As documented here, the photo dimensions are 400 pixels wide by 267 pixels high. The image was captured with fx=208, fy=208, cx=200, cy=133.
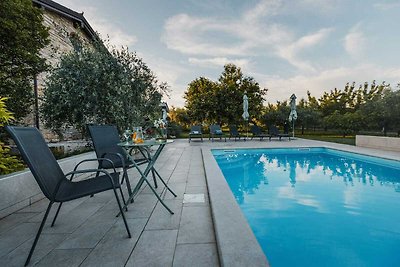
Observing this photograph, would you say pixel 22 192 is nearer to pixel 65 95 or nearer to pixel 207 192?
pixel 207 192

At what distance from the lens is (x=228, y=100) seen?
750 inches

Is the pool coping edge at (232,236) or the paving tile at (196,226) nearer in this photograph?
the pool coping edge at (232,236)

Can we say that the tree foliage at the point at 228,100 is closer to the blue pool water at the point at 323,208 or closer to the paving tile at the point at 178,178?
the blue pool water at the point at 323,208

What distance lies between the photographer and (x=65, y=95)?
5.27 metres

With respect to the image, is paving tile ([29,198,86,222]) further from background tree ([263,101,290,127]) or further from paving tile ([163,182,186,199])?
background tree ([263,101,290,127])

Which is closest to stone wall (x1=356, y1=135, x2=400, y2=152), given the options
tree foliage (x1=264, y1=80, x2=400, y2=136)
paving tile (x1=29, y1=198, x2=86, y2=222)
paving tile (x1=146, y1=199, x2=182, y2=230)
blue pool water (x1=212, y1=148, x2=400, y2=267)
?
blue pool water (x1=212, y1=148, x2=400, y2=267)

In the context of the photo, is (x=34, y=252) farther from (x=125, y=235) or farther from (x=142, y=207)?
(x=142, y=207)

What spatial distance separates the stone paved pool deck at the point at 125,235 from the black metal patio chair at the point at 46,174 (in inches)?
7.0

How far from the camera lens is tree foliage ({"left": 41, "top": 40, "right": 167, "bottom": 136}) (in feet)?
17.5

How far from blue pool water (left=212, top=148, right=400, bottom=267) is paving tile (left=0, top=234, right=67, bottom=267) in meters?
1.96

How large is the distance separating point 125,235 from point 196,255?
715 millimetres

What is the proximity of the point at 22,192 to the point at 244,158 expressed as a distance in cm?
632

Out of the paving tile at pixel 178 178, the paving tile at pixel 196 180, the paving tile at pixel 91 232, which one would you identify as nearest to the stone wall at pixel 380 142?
the paving tile at pixel 196 180

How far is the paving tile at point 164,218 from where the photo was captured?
Result: 6.74ft
